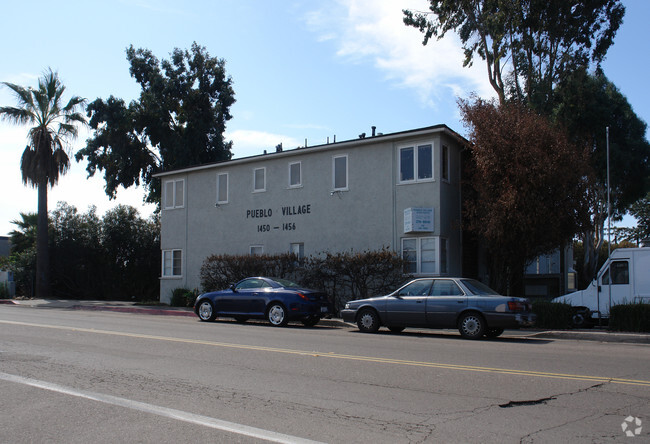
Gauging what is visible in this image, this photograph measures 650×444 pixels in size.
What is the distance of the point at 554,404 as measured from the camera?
6.83 meters

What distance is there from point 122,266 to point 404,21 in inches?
836

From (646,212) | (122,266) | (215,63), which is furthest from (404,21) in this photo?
(646,212)

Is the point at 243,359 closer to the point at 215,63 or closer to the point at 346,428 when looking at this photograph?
the point at 346,428

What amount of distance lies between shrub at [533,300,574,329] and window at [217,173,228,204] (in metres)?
15.0

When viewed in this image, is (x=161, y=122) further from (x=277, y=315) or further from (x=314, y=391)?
(x=314, y=391)

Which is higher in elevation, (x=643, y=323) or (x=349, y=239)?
(x=349, y=239)

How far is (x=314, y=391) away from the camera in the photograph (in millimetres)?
7523

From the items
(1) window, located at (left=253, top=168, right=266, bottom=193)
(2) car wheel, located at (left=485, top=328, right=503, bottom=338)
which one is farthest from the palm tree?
(2) car wheel, located at (left=485, top=328, right=503, bottom=338)

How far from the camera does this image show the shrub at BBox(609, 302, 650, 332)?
15008 mm

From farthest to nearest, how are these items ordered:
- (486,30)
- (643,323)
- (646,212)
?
(646,212) < (486,30) < (643,323)

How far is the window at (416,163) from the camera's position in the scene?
2077 cm

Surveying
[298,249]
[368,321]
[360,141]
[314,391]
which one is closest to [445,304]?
[368,321]

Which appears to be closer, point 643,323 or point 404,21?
point 643,323

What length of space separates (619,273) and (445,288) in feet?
19.3
